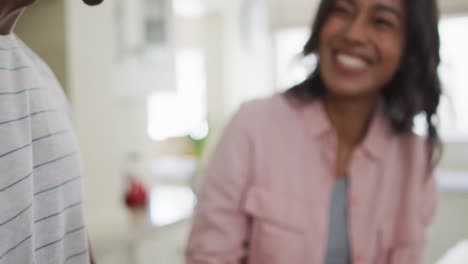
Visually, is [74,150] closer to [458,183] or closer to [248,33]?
[458,183]

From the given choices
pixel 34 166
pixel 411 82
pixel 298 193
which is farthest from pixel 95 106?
pixel 34 166

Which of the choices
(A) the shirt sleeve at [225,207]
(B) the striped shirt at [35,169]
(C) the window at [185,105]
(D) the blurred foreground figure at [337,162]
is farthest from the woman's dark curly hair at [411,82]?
(C) the window at [185,105]

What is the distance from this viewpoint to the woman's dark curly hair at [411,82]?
1035mm

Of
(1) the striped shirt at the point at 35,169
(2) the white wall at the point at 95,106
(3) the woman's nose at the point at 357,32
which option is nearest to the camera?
(1) the striped shirt at the point at 35,169

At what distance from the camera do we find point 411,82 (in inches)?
43.0

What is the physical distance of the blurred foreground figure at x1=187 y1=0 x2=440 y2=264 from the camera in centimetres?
100

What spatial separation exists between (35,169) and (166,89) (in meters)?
1.93

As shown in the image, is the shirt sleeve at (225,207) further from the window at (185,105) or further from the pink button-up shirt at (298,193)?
the window at (185,105)

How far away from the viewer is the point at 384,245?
1040 mm

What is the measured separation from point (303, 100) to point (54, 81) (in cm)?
65

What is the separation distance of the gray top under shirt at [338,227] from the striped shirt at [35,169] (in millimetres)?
608

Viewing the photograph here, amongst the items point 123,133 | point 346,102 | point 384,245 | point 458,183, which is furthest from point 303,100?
point 458,183

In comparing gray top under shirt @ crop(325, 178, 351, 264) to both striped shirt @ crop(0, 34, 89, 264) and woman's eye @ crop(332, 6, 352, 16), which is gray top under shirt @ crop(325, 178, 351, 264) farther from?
striped shirt @ crop(0, 34, 89, 264)

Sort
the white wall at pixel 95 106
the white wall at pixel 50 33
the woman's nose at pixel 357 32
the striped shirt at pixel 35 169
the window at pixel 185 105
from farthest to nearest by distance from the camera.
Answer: the window at pixel 185 105 → the white wall at pixel 95 106 → the white wall at pixel 50 33 → the woman's nose at pixel 357 32 → the striped shirt at pixel 35 169
